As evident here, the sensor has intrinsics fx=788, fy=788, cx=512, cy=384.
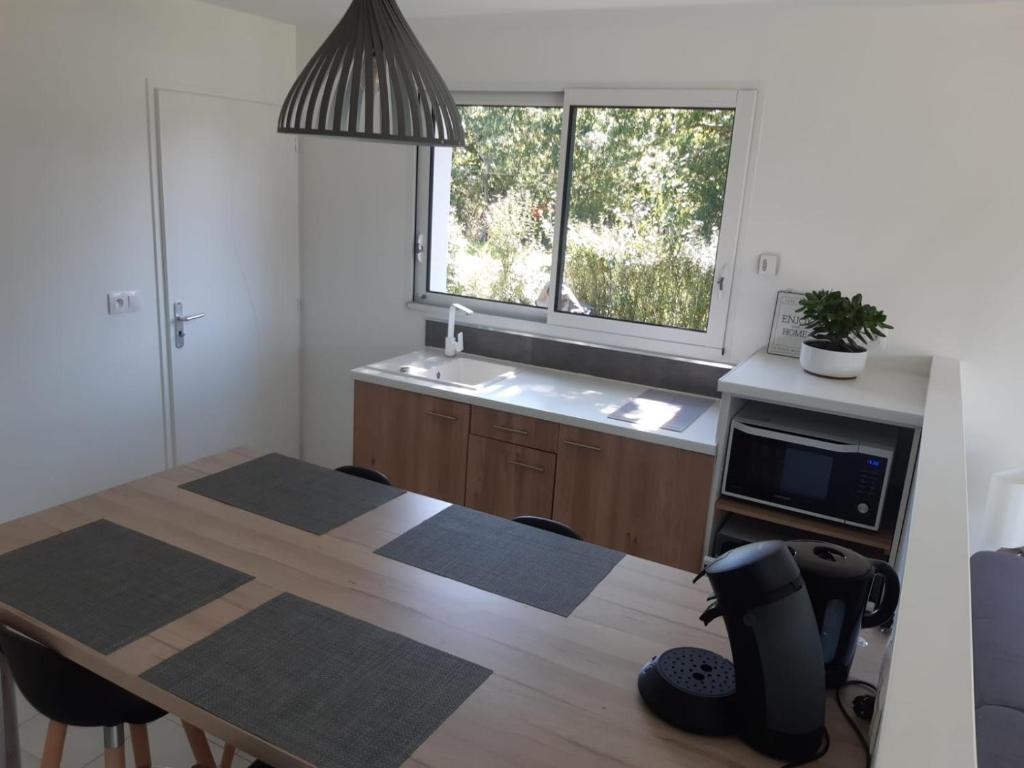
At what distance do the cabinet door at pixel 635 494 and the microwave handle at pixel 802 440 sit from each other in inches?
6.5

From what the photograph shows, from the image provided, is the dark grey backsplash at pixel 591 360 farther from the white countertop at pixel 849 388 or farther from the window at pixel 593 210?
the white countertop at pixel 849 388

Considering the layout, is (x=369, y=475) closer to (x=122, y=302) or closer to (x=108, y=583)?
(x=108, y=583)

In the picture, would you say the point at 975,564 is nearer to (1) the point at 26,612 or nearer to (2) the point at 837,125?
(2) the point at 837,125

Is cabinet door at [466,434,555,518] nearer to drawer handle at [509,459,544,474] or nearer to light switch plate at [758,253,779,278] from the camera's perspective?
drawer handle at [509,459,544,474]

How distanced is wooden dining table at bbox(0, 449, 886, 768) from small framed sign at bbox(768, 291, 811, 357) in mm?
1538

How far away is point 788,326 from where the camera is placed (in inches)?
125

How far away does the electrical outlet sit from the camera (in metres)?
3.42

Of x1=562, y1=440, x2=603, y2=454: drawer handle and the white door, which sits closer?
x1=562, y1=440, x2=603, y2=454: drawer handle

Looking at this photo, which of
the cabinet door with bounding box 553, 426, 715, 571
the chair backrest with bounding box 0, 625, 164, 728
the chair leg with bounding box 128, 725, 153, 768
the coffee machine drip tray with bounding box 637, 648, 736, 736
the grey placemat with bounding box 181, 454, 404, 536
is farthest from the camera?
the cabinet door with bounding box 553, 426, 715, 571

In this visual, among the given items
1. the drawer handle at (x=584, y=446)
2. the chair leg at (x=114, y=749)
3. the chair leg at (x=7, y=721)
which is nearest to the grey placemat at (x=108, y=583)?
the chair leg at (x=7, y=721)

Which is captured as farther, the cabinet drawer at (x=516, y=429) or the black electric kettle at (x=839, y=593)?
the cabinet drawer at (x=516, y=429)

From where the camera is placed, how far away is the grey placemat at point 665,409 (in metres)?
3.02

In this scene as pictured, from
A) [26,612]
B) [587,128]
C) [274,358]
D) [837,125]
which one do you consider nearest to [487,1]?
[587,128]

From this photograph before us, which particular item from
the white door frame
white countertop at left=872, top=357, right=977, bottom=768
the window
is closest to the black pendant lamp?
white countertop at left=872, top=357, right=977, bottom=768
